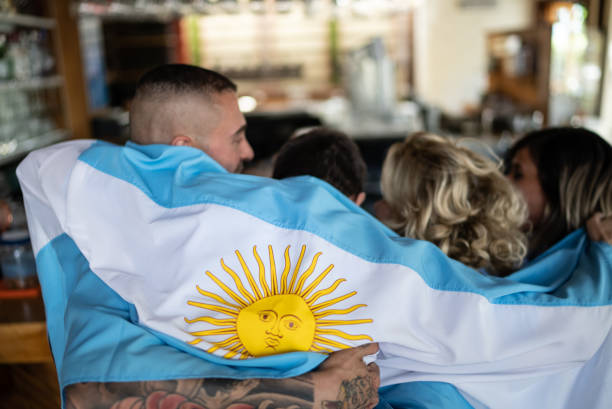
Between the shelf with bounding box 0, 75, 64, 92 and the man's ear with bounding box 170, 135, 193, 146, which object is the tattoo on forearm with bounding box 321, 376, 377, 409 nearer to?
the man's ear with bounding box 170, 135, 193, 146

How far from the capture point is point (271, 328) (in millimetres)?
983

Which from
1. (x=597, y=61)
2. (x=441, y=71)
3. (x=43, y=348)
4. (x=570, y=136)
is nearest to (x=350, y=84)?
(x=597, y=61)

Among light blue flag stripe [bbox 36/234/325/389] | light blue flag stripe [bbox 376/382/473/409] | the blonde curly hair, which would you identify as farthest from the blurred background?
light blue flag stripe [bbox 376/382/473/409]

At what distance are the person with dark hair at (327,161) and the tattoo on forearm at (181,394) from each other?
20.3 inches

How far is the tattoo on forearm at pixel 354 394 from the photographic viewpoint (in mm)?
1011

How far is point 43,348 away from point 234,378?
0.70 m

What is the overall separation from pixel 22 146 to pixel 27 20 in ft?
3.00

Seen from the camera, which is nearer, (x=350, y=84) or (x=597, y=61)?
(x=597, y=61)

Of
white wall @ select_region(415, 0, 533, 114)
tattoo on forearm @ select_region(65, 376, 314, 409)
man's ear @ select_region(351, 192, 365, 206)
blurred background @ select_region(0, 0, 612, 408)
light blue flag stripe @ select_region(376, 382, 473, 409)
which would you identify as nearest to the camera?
tattoo on forearm @ select_region(65, 376, 314, 409)

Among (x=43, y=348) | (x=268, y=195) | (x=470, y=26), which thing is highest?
(x=470, y=26)

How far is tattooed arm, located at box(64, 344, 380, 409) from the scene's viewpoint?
954 millimetres

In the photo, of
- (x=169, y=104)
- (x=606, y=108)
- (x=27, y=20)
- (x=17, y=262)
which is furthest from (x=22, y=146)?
(x=606, y=108)

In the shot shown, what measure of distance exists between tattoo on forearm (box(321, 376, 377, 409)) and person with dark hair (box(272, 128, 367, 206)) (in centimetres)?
46

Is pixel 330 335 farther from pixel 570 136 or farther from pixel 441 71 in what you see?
pixel 441 71
